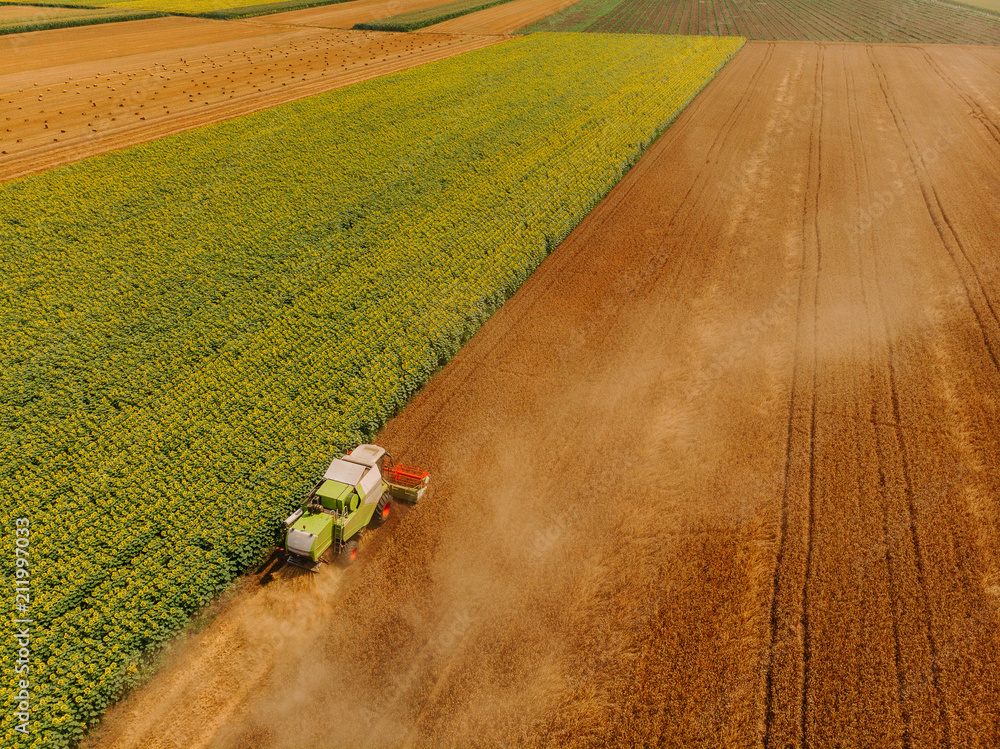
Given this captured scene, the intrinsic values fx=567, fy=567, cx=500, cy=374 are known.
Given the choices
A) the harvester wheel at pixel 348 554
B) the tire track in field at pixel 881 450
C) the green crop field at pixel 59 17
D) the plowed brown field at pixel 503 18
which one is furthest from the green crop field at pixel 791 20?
the harvester wheel at pixel 348 554

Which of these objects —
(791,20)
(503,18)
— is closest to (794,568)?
(503,18)

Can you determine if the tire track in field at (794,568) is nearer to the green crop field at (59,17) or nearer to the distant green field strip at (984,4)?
the green crop field at (59,17)

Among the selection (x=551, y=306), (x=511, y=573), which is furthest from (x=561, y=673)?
(x=551, y=306)

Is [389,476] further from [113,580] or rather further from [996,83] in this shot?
[996,83]

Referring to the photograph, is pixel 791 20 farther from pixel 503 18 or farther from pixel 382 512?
pixel 382 512

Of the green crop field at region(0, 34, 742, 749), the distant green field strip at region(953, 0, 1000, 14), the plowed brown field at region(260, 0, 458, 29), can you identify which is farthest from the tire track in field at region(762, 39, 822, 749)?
the distant green field strip at region(953, 0, 1000, 14)
